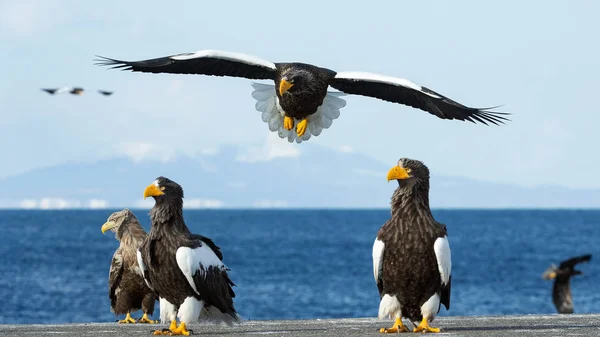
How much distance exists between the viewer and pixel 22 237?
11750 cm

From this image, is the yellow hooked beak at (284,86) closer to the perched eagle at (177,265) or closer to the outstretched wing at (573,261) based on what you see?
the perched eagle at (177,265)

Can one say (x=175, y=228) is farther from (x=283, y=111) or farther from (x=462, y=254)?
(x=462, y=254)

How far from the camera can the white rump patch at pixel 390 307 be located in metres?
10.3

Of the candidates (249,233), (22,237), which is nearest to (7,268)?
(22,237)

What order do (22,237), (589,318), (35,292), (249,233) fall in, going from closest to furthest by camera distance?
(589,318)
(35,292)
(22,237)
(249,233)

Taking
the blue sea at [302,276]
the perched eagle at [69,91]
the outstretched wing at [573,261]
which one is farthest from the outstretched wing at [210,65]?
the blue sea at [302,276]

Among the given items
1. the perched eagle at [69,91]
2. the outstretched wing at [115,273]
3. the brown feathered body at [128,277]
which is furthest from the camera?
the perched eagle at [69,91]

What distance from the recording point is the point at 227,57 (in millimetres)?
13773

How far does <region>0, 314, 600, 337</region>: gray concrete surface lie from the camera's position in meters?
10.5

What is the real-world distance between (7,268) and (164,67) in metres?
60.6

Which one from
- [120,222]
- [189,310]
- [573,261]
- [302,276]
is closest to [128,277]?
[120,222]

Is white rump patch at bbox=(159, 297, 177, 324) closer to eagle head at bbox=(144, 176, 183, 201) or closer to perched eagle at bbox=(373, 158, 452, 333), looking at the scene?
eagle head at bbox=(144, 176, 183, 201)

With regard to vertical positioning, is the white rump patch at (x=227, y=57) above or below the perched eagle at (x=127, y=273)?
above

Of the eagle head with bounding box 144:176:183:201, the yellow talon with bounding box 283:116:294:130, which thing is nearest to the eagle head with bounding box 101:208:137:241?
the eagle head with bounding box 144:176:183:201
